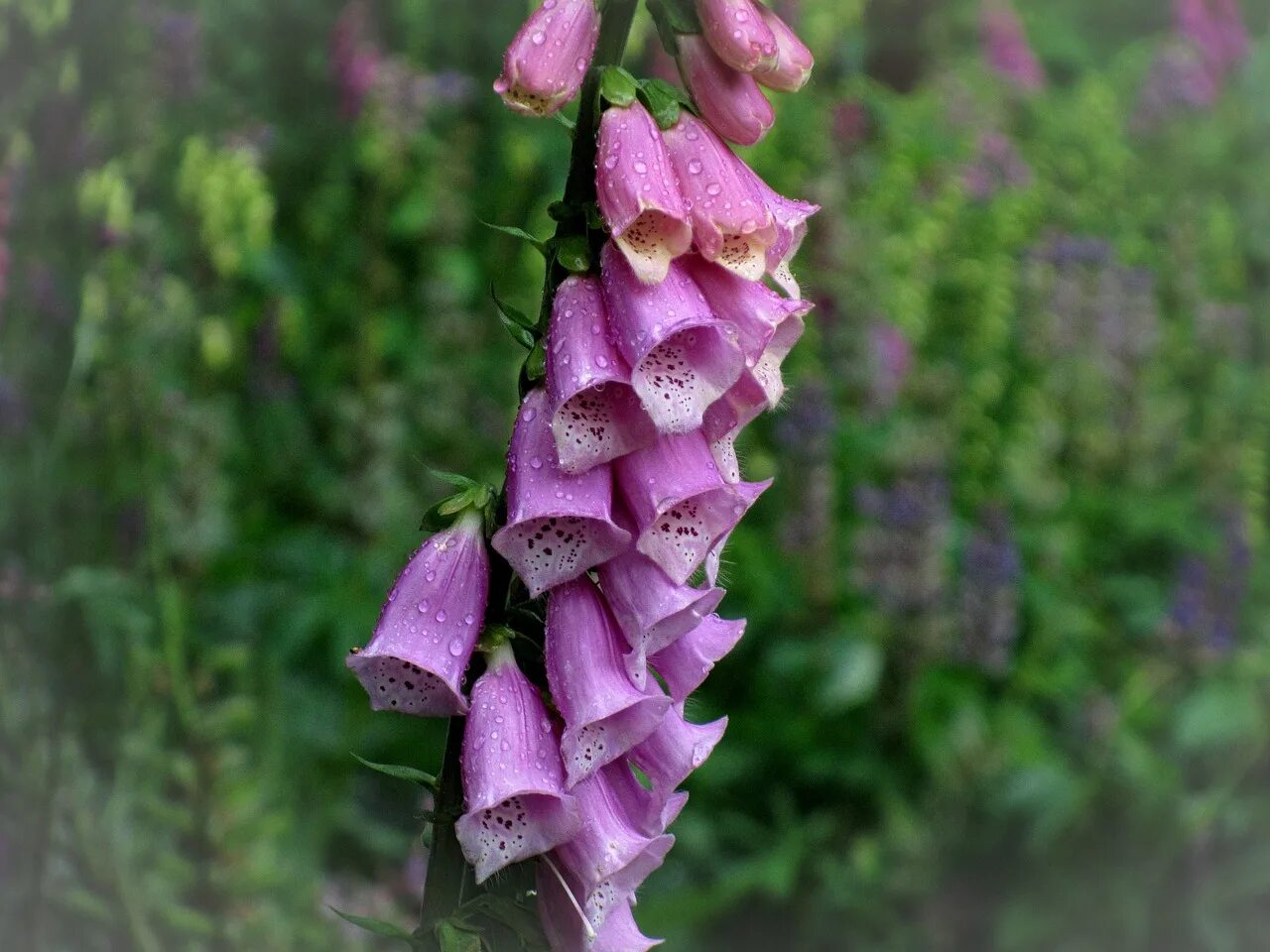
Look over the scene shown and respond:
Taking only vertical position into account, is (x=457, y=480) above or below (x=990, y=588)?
below

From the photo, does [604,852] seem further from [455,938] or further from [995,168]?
[995,168]

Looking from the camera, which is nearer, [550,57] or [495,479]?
[550,57]

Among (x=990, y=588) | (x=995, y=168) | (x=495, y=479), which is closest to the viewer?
(x=990, y=588)

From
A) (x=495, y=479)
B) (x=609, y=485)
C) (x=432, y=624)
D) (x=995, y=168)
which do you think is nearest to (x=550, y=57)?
(x=609, y=485)

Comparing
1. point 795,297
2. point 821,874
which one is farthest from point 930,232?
point 795,297

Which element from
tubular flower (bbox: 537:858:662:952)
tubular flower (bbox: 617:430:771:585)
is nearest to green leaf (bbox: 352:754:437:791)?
tubular flower (bbox: 537:858:662:952)

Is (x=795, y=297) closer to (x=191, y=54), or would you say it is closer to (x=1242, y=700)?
(x=1242, y=700)
